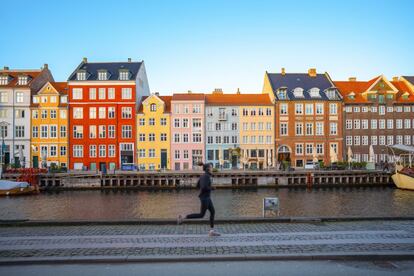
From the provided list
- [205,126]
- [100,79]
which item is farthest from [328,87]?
[100,79]

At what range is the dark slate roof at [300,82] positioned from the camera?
63031mm

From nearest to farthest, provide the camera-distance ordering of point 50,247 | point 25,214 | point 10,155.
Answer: point 50,247
point 25,214
point 10,155

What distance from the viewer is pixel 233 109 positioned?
202 ft

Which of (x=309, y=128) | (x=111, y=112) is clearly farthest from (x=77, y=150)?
(x=309, y=128)

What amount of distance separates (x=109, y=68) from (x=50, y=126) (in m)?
14.2

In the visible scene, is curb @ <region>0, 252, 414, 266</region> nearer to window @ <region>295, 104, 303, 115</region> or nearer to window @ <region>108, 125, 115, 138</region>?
window @ <region>108, 125, 115, 138</region>

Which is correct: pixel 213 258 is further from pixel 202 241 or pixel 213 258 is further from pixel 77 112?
pixel 77 112

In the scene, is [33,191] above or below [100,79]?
below

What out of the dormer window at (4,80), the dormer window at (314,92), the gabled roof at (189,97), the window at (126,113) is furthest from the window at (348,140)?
the dormer window at (4,80)

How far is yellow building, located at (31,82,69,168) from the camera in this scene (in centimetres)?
6041

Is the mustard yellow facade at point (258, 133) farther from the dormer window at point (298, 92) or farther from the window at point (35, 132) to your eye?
the window at point (35, 132)

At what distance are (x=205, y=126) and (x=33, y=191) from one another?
95.4ft

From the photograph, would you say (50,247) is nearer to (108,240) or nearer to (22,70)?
(108,240)

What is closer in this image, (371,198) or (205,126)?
(371,198)
